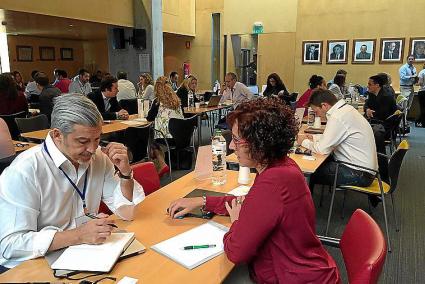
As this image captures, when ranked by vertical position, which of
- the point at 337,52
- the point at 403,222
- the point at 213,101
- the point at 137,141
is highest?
the point at 337,52

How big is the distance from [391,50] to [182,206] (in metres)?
9.42

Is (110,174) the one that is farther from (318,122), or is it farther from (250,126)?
(318,122)

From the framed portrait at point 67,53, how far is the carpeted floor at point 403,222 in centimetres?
1200

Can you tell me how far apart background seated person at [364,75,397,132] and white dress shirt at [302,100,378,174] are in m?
2.60

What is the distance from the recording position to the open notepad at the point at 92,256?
118 centimetres

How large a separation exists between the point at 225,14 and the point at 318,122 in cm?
831

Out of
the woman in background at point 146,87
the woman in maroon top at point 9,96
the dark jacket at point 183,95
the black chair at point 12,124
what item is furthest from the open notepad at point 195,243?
the woman in background at point 146,87

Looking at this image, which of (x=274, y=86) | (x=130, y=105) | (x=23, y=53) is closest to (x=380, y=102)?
(x=274, y=86)

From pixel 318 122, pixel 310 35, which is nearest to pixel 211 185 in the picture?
pixel 318 122

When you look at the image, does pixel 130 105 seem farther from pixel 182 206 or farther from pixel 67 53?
pixel 67 53

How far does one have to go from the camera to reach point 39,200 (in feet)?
4.50

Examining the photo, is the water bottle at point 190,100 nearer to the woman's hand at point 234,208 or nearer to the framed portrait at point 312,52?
the framed portrait at point 312,52

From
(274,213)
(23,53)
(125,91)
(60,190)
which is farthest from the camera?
(23,53)

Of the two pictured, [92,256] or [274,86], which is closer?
[92,256]
